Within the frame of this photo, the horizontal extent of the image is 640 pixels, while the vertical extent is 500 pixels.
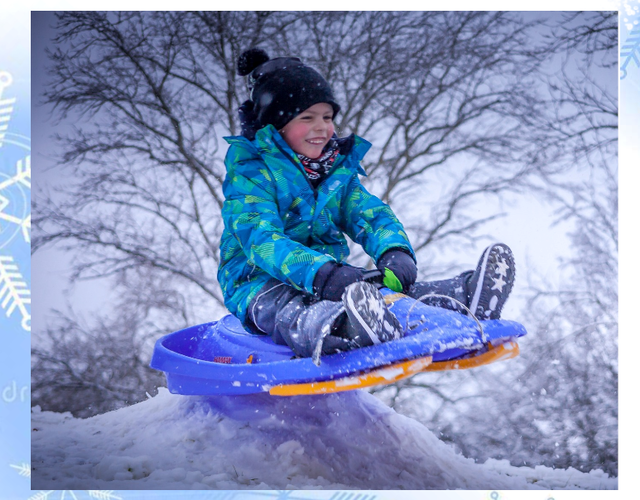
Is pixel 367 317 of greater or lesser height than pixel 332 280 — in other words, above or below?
below

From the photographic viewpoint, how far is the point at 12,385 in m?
2.18

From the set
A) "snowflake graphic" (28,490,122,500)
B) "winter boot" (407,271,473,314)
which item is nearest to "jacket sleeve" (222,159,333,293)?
"winter boot" (407,271,473,314)

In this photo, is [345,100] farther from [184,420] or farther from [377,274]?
[184,420]

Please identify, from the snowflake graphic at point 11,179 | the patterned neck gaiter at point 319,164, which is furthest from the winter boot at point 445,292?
the snowflake graphic at point 11,179

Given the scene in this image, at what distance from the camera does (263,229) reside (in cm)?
177

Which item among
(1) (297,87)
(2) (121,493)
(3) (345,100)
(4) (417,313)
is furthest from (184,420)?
(3) (345,100)

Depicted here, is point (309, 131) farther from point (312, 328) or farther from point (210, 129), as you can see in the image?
point (210, 129)

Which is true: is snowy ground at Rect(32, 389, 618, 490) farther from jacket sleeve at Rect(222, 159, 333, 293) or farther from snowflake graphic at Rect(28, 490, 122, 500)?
jacket sleeve at Rect(222, 159, 333, 293)

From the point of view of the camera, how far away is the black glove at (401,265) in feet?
6.01

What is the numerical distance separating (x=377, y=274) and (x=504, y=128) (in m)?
1.24

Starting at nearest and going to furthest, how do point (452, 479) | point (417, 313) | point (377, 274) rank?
1. point (417, 313)
2. point (377, 274)
3. point (452, 479)

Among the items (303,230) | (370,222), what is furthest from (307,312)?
(370,222)

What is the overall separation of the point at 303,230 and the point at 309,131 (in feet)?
1.04

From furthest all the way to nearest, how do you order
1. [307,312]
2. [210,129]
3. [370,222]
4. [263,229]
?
[210,129]
[370,222]
[263,229]
[307,312]
